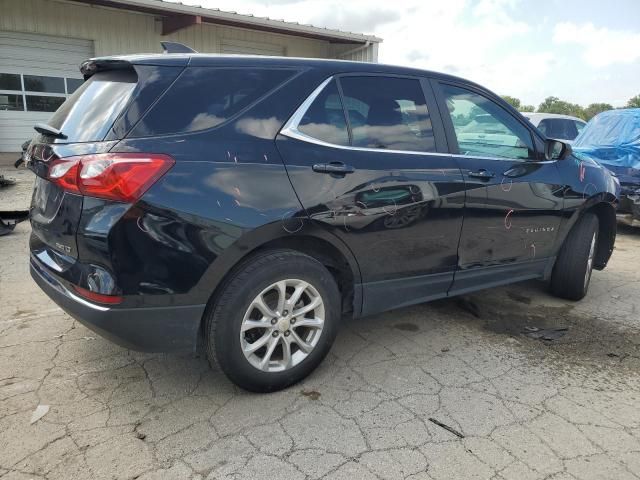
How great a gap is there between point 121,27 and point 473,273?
12.8 metres

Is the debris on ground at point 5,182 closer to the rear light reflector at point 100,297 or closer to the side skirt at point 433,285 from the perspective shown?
the rear light reflector at point 100,297

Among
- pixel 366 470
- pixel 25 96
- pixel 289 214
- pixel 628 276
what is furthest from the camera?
pixel 25 96

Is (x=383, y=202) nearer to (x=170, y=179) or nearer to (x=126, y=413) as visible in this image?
(x=170, y=179)

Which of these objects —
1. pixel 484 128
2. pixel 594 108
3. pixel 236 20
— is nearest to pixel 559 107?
pixel 594 108

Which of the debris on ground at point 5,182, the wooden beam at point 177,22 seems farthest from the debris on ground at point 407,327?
the wooden beam at point 177,22

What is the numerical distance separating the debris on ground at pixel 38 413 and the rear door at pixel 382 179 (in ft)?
5.72

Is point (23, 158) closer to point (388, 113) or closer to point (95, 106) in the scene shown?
point (95, 106)

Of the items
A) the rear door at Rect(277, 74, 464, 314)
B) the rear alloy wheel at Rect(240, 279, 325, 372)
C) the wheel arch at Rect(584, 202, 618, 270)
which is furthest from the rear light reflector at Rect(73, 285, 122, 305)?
the wheel arch at Rect(584, 202, 618, 270)

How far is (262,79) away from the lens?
9.14 ft

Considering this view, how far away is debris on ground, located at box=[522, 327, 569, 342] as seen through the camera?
Answer: 3.78 metres

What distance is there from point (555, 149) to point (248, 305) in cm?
291

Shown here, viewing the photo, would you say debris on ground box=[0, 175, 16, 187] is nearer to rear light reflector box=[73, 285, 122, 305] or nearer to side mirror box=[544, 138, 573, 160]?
rear light reflector box=[73, 285, 122, 305]

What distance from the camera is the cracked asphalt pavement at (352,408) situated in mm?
2311

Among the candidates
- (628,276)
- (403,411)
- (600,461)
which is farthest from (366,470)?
(628,276)
